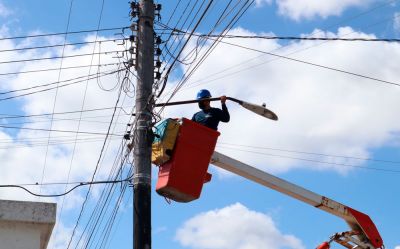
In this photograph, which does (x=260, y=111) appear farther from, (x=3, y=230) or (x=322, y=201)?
(x=3, y=230)

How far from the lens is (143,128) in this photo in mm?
11266

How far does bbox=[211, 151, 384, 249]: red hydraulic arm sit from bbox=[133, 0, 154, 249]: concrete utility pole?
194 centimetres

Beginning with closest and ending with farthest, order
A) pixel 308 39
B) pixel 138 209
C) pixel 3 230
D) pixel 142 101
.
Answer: pixel 3 230, pixel 138 209, pixel 142 101, pixel 308 39

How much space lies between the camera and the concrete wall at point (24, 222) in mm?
9742

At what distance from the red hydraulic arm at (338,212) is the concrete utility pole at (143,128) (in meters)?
1.94

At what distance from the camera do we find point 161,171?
11.0 m

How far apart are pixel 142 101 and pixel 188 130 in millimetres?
1058

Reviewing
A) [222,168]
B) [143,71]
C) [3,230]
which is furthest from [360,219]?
[3,230]

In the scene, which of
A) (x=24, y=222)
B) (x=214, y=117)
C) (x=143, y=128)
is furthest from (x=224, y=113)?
(x=24, y=222)

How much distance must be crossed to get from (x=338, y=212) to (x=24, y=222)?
20.2ft

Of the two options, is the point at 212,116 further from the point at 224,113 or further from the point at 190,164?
the point at 190,164

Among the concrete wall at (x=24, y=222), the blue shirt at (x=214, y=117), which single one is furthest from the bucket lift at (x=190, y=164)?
the concrete wall at (x=24, y=222)

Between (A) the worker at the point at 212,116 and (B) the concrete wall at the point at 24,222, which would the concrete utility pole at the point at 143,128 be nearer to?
(A) the worker at the point at 212,116

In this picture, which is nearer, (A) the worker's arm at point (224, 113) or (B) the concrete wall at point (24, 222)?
(B) the concrete wall at point (24, 222)
